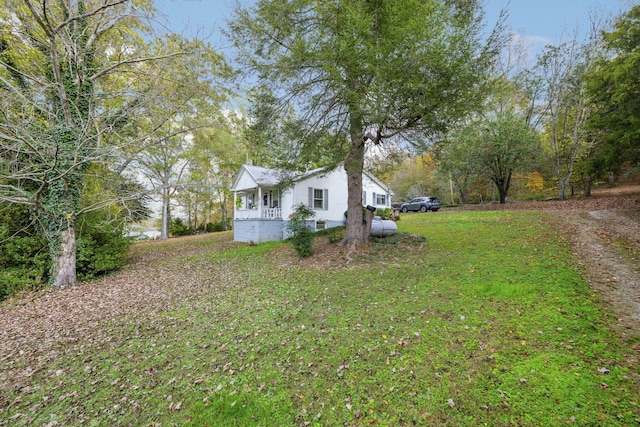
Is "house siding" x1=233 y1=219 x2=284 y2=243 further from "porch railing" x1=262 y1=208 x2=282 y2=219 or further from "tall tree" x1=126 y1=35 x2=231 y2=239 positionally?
"tall tree" x1=126 y1=35 x2=231 y2=239

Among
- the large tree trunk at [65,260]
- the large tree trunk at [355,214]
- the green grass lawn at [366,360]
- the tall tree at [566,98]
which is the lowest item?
the green grass lawn at [366,360]

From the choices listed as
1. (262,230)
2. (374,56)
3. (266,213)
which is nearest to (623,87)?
(374,56)

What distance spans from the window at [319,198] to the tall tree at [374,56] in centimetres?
844

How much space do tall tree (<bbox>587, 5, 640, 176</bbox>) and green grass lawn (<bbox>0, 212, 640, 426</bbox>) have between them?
758 centimetres

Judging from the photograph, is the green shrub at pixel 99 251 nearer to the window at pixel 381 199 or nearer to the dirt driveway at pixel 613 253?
the dirt driveway at pixel 613 253

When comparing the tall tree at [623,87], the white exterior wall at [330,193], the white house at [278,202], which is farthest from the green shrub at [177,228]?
the tall tree at [623,87]

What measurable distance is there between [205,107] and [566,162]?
988 inches

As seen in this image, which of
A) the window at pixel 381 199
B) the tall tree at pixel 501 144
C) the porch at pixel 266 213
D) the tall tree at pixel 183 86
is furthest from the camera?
the window at pixel 381 199

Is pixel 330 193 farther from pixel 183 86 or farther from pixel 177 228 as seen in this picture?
pixel 177 228

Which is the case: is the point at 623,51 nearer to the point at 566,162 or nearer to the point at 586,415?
the point at 566,162

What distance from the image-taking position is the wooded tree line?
5934 millimetres

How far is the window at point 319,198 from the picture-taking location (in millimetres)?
16781

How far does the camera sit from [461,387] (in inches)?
119

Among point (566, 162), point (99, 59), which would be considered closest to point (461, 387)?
point (99, 59)
